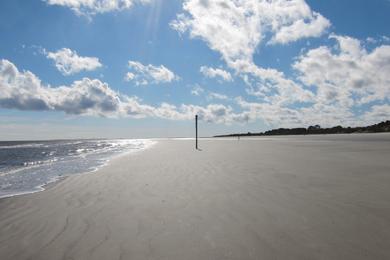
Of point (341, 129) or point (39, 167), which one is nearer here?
point (39, 167)

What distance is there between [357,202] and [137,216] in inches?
190

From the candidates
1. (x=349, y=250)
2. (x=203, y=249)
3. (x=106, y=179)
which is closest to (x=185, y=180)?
(x=106, y=179)

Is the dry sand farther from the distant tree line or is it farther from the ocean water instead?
the distant tree line

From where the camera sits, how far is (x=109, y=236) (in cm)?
502

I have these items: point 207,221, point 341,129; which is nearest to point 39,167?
point 207,221

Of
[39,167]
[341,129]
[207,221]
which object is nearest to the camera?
[207,221]

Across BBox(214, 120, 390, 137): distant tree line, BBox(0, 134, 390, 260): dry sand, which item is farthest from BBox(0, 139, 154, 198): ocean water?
BBox(214, 120, 390, 137): distant tree line

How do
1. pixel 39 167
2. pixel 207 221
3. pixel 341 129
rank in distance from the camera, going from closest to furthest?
1. pixel 207 221
2. pixel 39 167
3. pixel 341 129

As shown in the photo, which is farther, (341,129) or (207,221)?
(341,129)

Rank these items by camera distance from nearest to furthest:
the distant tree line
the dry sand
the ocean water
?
the dry sand
the ocean water
the distant tree line

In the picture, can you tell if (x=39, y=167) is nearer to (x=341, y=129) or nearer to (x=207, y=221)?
(x=207, y=221)

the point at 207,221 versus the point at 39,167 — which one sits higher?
the point at 207,221

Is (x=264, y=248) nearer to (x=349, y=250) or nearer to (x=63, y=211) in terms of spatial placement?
(x=349, y=250)

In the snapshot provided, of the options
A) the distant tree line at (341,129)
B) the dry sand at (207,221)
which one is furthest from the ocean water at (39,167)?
the distant tree line at (341,129)
